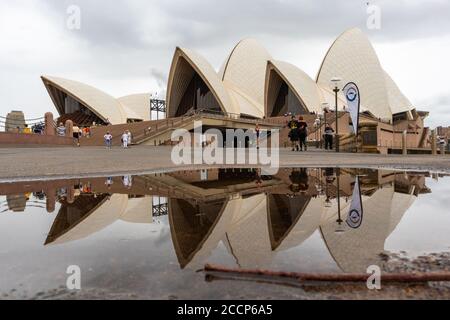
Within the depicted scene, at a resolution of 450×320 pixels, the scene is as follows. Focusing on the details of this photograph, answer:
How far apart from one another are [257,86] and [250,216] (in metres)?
51.9

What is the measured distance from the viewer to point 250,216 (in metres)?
2.90

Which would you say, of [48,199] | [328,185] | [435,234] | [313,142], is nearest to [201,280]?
[435,234]

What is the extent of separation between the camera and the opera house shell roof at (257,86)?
46.6 meters

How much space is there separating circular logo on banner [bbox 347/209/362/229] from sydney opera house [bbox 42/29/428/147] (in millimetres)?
42820

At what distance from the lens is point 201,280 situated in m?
1.54

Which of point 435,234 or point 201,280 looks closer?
point 201,280

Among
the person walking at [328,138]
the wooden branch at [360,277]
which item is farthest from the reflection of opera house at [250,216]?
the person walking at [328,138]

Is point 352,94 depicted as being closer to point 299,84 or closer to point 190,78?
point 299,84

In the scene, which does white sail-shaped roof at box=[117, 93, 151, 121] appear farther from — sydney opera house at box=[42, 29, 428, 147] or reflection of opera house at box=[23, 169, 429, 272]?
reflection of opera house at box=[23, 169, 429, 272]

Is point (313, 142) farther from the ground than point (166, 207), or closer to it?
farther from the ground

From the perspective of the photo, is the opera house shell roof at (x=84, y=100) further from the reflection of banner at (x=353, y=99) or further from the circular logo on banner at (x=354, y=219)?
the circular logo on banner at (x=354, y=219)

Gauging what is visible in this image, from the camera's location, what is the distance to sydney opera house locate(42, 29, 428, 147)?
46.7 m
